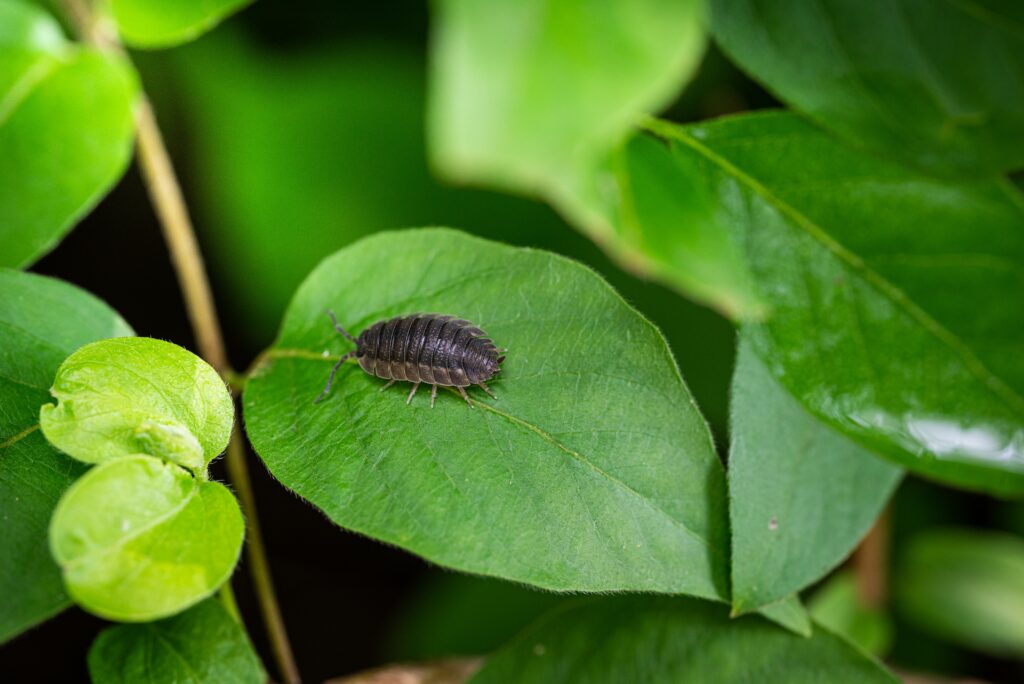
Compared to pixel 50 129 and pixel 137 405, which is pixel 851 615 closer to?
pixel 137 405

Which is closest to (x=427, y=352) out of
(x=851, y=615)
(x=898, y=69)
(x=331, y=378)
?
(x=331, y=378)

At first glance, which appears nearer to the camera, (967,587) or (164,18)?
(164,18)

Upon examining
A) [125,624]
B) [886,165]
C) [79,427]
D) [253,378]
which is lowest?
[125,624]

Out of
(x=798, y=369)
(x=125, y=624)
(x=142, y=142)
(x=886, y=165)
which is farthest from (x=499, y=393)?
(x=142, y=142)

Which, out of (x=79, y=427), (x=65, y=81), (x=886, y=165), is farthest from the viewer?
(x=65, y=81)

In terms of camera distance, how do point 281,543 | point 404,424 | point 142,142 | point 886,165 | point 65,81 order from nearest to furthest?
point 404,424 → point 886,165 → point 65,81 → point 142,142 → point 281,543

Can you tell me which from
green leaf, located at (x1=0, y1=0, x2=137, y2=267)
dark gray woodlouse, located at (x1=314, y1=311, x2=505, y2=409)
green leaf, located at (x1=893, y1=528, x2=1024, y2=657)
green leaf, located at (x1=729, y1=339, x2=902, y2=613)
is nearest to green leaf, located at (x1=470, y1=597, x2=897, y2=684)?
green leaf, located at (x1=729, y1=339, x2=902, y2=613)

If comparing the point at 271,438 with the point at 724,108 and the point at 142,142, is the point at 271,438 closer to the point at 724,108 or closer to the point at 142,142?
the point at 142,142
